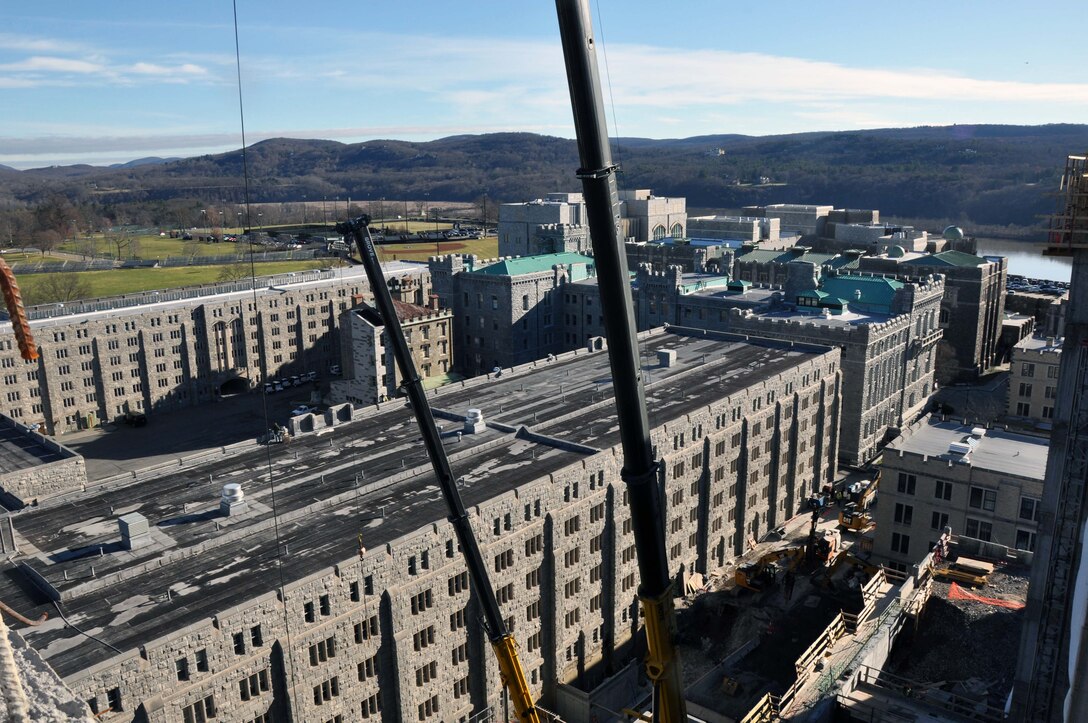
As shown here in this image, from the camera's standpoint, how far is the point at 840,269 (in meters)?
108

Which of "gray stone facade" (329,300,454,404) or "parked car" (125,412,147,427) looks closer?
"gray stone facade" (329,300,454,404)

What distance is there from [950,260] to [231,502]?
97789 millimetres

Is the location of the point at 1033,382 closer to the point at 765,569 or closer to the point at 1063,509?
the point at 765,569

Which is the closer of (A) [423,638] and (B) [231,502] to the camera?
(A) [423,638]

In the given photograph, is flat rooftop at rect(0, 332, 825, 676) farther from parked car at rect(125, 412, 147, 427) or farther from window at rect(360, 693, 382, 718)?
parked car at rect(125, 412, 147, 427)

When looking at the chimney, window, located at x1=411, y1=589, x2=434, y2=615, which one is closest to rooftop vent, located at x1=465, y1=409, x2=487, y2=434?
window, located at x1=411, y1=589, x2=434, y2=615

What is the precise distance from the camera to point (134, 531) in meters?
38.8

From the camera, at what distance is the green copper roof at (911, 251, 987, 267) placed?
107m

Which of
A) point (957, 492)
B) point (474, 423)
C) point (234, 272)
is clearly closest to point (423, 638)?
point (474, 423)

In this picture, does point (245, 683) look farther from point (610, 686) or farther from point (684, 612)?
point (684, 612)

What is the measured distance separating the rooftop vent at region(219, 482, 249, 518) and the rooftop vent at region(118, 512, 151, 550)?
4.04 meters

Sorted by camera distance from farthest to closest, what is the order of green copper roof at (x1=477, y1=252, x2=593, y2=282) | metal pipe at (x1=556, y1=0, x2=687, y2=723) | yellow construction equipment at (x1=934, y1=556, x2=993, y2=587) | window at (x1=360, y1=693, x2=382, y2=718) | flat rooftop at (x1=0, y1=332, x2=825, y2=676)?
green copper roof at (x1=477, y1=252, x2=593, y2=282) → yellow construction equipment at (x1=934, y1=556, x2=993, y2=587) → window at (x1=360, y1=693, x2=382, y2=718) → flat rooftop at (x1=0, y1=332, x2=825, y2=676) → metal pipe at (x1=556, y1=0, x2=687, y2=723)

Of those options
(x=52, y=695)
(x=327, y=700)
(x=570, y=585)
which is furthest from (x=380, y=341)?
(x=52, y=695)

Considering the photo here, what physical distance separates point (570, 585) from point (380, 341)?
1971 inches
